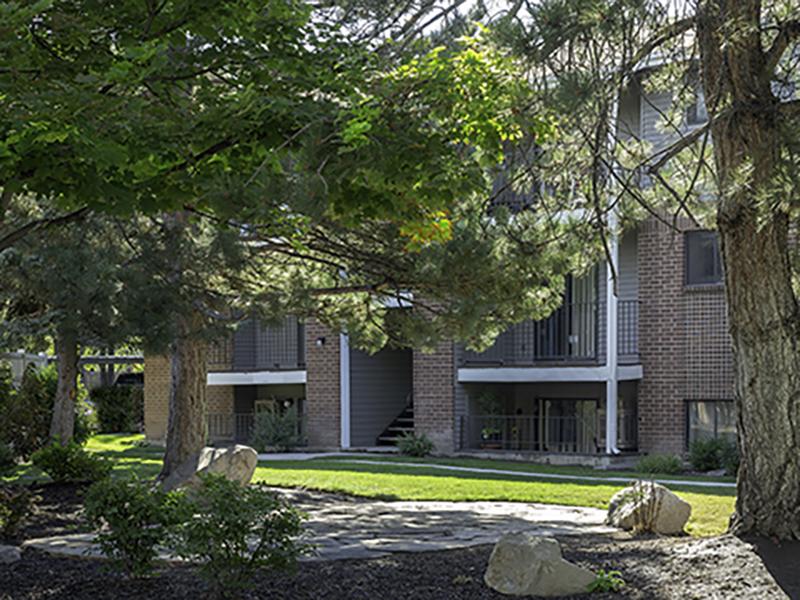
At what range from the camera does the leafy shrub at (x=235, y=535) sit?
23.6 feet

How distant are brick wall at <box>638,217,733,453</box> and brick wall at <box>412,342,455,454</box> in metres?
4.14

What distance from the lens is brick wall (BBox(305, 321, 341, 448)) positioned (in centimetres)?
2567

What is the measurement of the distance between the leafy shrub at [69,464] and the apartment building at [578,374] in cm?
350

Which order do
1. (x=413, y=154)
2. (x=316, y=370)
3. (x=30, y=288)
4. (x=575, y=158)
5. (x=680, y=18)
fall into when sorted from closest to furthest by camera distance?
(x=413, y=154)
(x=680, y=18)
(x=575, y=158)
(x=30, y=288)
(x=316, y=370)

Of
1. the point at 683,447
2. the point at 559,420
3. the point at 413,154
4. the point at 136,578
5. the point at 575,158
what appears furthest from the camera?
the point at 559,420

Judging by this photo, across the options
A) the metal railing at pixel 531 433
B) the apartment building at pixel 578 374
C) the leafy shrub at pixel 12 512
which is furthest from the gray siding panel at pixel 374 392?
the leafy shrub at pixel 12 512

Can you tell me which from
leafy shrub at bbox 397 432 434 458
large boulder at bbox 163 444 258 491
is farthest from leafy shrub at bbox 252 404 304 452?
large boulder at bbox 163 444 258 491

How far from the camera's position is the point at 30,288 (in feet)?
46.3

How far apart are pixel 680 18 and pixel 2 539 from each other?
8.19 meters

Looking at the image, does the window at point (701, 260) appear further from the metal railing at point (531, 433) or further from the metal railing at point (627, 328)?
the metal railing at point (531, 433)

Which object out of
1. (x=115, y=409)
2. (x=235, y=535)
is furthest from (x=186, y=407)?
(x=115, y=409)

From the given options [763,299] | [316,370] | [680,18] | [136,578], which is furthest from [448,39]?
[316,370]

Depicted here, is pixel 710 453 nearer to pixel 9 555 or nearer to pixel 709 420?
pixel 709 420

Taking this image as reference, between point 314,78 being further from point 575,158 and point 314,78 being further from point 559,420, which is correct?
point 559,420
